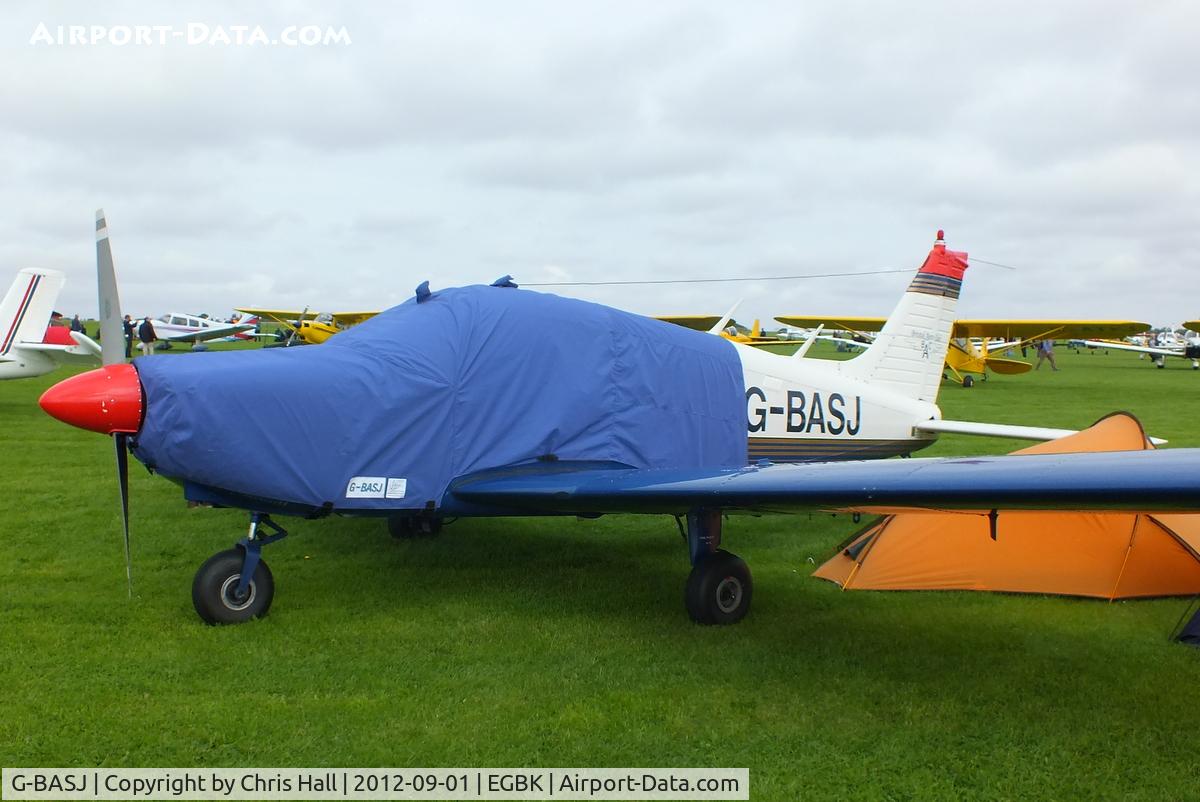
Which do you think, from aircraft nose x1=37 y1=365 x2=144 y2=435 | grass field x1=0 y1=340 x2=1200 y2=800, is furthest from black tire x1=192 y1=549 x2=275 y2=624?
aircraft nose x1=37 y1=365 x2=144 y2=435

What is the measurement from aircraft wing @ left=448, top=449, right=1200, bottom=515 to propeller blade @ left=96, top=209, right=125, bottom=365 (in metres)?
2.12

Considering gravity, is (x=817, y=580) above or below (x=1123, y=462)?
below

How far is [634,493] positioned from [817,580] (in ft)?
7.50

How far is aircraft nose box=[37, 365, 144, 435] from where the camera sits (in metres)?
4.64

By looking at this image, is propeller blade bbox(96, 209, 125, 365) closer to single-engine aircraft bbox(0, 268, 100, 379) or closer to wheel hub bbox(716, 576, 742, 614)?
wheel hub bbox(716, 576, 742, 614)

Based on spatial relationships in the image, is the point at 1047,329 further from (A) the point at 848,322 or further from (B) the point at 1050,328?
(A) the point at 848,322

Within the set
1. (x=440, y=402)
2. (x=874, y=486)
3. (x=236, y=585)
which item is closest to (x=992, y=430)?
(x=874, y=486)

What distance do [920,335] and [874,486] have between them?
5702 millimetres

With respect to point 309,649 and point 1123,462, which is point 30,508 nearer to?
point 309,649

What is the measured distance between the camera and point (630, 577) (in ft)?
22.2

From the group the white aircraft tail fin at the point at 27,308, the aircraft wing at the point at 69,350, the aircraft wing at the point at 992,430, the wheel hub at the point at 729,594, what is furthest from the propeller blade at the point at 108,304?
the white aircraft tail fin at the point at 27,308

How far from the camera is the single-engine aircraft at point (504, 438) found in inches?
169

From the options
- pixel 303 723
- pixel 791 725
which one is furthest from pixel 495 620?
pixel 791 725

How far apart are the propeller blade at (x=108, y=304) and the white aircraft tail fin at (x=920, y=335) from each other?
6418 mm
